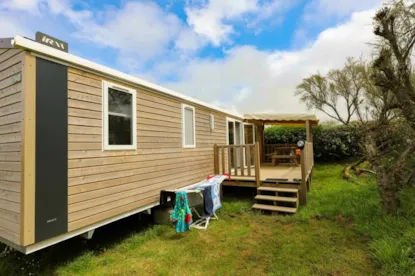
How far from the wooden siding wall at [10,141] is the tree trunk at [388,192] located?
5676 millimetres

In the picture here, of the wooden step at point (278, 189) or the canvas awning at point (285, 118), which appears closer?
the wooden step at point (278, 189)

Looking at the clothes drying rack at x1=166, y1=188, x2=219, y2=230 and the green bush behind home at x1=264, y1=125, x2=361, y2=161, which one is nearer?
the clothes drying rack at x1=166, y1=188, x2=219, y2=230

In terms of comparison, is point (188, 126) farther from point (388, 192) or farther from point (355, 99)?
point (355, 99)

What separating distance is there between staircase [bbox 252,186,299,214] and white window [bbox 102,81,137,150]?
3249 millimetres

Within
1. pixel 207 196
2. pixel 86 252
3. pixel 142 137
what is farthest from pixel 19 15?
pixel 207 196

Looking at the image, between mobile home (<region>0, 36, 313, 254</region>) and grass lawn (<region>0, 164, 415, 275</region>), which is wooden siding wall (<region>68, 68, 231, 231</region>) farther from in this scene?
grass lawn (<region>0, 164, 415, 275</region>)

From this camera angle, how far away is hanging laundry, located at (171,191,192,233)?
411cm

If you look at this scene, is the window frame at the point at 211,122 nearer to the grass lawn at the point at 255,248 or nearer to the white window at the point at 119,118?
the grass lawn at the point at 255,248

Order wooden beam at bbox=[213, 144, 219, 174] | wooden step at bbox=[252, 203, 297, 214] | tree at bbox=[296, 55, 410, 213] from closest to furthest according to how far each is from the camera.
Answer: wooden step at bbox=[252, 203, 297, 214] < tree at bbox=[296, 55, 410, 213] < wooden beam at bbox=[213, 144, 219, 174]

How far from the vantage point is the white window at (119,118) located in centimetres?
369

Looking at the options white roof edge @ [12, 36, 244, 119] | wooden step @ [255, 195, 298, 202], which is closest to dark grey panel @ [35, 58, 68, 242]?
white roof edge @ [12, 36, 244, 119]

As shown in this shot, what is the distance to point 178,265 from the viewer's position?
3.16 m

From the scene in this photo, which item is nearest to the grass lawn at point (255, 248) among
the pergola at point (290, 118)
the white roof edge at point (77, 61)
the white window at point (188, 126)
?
the white window at point (188, 126)

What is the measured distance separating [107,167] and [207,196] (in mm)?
2104
